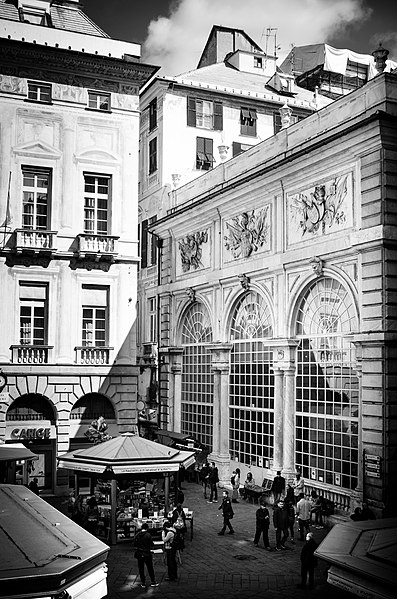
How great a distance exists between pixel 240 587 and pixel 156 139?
2982 centimetres

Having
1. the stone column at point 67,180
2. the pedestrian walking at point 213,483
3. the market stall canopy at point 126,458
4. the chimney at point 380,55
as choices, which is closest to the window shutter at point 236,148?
the stone column at point 67,180

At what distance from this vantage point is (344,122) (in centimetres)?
2416

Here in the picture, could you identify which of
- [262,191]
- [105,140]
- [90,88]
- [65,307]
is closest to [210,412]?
[65,307]

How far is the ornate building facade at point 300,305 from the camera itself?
878 inches

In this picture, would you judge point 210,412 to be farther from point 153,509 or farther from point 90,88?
point 90,88

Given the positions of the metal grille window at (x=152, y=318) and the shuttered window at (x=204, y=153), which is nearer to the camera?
the metal grille window at (x=152, y=318)

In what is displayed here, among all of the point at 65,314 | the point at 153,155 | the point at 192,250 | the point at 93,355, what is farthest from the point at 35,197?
the point at 153,155

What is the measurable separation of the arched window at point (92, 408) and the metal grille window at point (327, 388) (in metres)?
8.57

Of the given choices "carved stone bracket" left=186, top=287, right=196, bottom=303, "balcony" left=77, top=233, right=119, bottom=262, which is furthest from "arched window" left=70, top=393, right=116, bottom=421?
"carved stone bracket" left=186, top=287, right=196, bottom=303

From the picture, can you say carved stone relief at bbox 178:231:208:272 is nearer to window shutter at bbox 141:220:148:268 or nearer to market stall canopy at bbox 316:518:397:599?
window shutter at bbox 141:220:148:268

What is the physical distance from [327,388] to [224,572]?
856 centimetres

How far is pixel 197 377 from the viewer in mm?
35656

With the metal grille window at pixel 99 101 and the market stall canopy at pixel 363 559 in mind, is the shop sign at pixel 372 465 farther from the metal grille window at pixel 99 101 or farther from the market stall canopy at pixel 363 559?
the metal grille window at pixel 99 101

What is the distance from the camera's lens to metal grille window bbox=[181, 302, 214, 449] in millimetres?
34531
